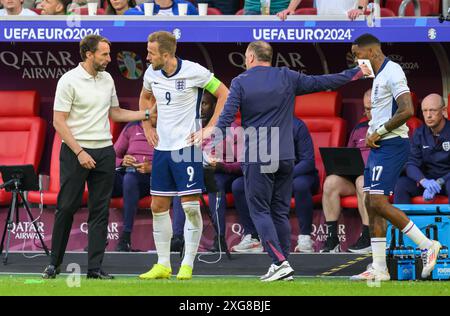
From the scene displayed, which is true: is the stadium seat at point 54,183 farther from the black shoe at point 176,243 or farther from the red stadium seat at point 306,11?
the red stadium seat at point 306,11

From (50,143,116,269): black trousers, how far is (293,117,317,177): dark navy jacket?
10.3 ft

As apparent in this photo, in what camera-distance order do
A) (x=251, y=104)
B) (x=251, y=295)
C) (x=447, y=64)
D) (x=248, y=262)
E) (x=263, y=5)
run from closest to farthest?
(x=251, y=295), (x=251, y=104), (x=248, y=262), (x=263, y=5), (x=447, y=64)

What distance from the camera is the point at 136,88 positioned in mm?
15070

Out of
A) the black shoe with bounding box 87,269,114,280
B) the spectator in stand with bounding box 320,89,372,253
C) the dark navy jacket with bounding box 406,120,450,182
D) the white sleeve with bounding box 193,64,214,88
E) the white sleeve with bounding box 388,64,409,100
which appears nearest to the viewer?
the white sleeve with bounding box 388,64,409,100

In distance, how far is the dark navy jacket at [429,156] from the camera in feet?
42.2

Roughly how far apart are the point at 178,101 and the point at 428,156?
3.77m

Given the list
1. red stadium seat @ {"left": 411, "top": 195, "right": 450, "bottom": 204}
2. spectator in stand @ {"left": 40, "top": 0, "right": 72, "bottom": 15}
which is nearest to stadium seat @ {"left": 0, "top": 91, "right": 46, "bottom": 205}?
spectator in stand @ {"left": 40, "top": 0, "right": 72, "bottom": 15}

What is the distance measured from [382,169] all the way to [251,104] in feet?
4.24

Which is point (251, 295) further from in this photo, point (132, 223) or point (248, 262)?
point (132, 223)

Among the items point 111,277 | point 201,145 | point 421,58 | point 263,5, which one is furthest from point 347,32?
point 111,277

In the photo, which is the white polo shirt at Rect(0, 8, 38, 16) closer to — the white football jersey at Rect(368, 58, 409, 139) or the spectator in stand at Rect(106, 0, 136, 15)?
the spectator in stand at Rect(106, 0, 136, 15)

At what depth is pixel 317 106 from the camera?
46.4ft

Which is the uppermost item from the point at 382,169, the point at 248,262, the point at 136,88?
the point at 136,88

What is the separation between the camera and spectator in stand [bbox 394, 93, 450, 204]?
42.1 feet
